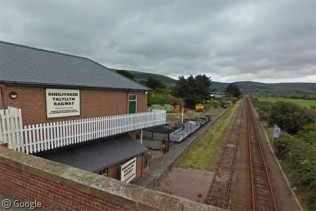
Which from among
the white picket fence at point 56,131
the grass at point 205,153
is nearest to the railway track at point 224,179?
the grass at point 205,153

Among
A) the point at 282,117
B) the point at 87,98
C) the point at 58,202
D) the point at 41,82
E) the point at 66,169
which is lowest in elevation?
the point at 282,117

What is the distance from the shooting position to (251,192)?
38.4 feet

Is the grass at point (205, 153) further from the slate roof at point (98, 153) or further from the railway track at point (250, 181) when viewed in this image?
the slate roof at point (98, 153)

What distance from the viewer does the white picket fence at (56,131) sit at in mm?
7129

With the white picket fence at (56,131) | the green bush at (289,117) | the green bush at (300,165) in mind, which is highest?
the white picket fence at (56,131)

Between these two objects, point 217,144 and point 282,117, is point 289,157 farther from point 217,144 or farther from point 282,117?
point 282,117

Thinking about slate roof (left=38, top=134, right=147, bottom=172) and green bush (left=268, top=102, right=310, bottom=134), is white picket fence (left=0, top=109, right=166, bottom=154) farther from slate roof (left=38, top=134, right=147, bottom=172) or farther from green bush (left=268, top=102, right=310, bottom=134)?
green bush (left=268, top=102, right=310, bottom=134)

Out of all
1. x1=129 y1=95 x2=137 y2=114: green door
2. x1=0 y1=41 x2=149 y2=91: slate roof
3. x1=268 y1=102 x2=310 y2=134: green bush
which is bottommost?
x1=268 y1=102 x2=310 y2=134: green bush

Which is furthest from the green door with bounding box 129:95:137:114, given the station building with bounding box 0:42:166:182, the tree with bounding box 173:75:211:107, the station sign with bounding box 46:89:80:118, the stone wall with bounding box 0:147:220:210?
the tree with bounding box 173:75:211:107

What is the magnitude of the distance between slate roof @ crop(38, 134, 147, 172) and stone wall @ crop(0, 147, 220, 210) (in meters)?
5.43

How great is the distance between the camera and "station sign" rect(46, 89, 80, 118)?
30.5ft

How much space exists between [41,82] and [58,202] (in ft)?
22.1

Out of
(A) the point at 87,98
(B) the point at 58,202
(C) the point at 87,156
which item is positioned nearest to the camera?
(B) the point at 58,202

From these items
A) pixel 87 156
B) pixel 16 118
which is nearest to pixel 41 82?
pixel 16 118
